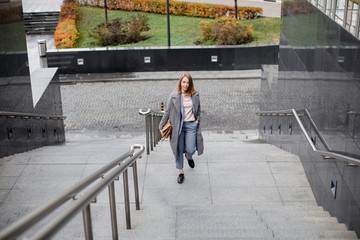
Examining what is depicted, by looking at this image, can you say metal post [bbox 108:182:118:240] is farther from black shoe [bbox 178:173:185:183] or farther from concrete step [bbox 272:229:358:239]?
black shoe [bbox 178:173:185:183]

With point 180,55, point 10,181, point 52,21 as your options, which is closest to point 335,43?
point 10,181

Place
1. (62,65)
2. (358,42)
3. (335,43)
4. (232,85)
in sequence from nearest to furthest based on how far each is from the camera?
(358,42) < (335,43) < (232,85) < (62,65)

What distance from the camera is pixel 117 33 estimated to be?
19.3m

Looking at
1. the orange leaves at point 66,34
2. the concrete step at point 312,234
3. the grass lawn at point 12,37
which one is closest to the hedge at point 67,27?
the orange leaves at point 66,34

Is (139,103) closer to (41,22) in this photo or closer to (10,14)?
(10,14)

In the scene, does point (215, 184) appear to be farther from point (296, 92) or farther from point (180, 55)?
point (180, 55)

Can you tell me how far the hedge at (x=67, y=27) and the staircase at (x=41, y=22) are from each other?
1.29 ft

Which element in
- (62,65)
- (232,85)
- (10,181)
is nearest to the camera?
(10,181)

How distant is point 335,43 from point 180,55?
41.5 feet

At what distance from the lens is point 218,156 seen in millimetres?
7910

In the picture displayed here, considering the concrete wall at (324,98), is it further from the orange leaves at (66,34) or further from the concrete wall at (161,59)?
the orange leaves at (66,34)

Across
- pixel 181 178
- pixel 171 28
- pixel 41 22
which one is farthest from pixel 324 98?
pixel 41 22

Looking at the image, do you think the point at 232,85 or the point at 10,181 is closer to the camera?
the point at 10,181

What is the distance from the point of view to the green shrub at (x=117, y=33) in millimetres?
19203
